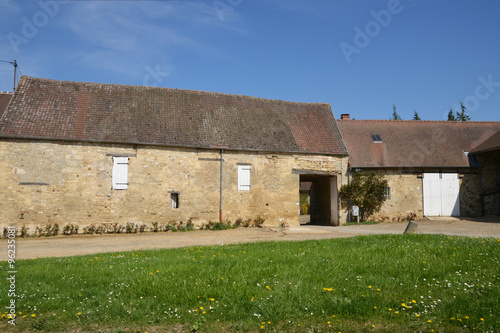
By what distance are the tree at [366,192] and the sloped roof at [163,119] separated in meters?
2.00

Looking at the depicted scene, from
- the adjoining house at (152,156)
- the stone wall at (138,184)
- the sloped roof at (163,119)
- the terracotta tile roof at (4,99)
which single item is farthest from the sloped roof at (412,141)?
the terracotta tile roof at (4,99)

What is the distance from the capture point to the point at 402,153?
21.2 meters

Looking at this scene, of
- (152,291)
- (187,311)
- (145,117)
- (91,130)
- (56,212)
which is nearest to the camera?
(187,311)

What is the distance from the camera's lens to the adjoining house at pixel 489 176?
20469 mm

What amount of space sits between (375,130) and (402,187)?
4261 millimetres

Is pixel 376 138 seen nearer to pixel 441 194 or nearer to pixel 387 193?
pixel 387 193

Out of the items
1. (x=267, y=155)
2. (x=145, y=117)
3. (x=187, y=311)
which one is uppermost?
(x=145, y=117)

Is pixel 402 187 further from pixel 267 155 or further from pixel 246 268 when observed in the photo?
pixel 246 268

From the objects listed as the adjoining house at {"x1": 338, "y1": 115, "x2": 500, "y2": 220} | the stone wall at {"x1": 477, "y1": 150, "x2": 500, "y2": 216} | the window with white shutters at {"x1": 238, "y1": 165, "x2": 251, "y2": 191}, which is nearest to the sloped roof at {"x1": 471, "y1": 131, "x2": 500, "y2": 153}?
the adjoining house at {"x1": 338, "y1": 115, "x2": 500, "y2": 220}

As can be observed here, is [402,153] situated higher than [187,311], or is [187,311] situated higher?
[402,153]

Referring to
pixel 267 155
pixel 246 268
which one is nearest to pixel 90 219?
pixel 267 155

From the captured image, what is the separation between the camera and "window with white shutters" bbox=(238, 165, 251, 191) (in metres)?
18.5

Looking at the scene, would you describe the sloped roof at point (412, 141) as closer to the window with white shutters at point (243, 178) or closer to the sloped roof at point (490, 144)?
the sloped roof at point (490, 144)

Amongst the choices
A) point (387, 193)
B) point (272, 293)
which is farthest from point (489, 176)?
point (272, 293)
